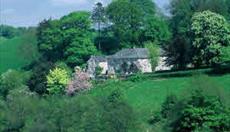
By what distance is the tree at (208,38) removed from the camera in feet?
250

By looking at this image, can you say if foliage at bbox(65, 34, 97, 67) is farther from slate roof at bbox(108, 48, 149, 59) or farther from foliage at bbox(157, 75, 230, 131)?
foliage at bbox(157, 75, 230, 131)

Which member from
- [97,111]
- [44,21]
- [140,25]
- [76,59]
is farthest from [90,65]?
[97,111]

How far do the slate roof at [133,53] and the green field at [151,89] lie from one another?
1923 centimetres

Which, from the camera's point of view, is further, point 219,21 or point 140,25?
point 140,25

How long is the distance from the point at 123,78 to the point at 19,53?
149ft

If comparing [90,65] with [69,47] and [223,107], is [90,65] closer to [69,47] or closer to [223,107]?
[69,47]

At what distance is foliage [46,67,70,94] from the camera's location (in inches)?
3327

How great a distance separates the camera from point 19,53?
125 metres

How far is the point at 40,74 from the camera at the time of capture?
88.4 m

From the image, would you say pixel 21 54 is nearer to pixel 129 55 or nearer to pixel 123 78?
pixel 129 55

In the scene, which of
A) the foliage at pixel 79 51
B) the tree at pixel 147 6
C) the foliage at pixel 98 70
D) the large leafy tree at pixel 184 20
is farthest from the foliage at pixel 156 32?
the tree at pixel 147 6

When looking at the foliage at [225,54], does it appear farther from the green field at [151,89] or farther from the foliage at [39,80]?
the foliage at [39,80]

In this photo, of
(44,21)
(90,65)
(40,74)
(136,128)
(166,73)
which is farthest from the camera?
(44,21)

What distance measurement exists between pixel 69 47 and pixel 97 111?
5785cm
